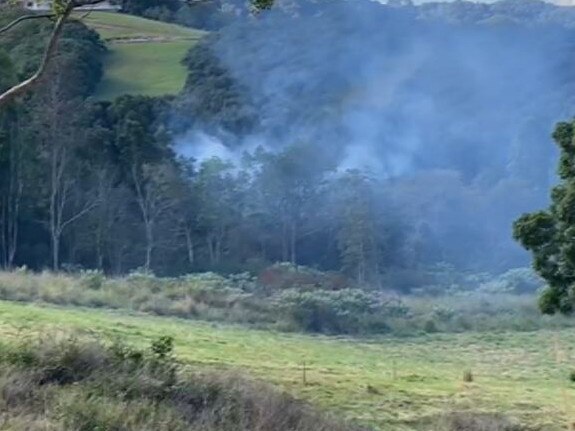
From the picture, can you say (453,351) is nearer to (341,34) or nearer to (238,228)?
(238,228)

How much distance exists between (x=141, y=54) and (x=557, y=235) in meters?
57.5

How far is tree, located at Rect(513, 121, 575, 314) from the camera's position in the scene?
15.4 metres

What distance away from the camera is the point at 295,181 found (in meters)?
55.5

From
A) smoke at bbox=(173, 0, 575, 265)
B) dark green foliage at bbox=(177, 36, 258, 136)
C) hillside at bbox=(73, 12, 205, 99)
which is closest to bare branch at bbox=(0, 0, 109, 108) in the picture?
smoke at bbox=(173, 0, 575, 265)

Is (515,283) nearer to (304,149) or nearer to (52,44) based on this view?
(304,149)

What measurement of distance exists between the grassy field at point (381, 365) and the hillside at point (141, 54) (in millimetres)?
34202

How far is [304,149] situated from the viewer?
190ft

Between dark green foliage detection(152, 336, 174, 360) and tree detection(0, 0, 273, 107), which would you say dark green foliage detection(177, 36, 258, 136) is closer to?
dark green foliage detection(152, 336, 174, 360)

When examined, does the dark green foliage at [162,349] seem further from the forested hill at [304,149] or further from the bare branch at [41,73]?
the forested hill at [304,149]

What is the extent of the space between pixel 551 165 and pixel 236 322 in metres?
39.0

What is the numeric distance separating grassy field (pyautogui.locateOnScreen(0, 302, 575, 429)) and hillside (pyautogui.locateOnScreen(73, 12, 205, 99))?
34202 millimetres

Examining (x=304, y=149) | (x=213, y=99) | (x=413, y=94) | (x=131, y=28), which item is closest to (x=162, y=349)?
(x=304, y=149)

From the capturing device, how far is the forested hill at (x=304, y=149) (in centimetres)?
4656

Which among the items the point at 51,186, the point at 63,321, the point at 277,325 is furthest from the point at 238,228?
the point at 63,321
